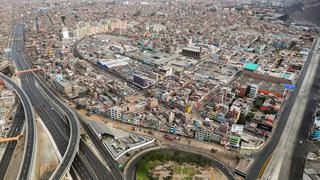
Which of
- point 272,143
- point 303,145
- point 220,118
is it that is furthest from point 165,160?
point 303,145

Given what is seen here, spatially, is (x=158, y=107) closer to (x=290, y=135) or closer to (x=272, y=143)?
(x=272, y=143)

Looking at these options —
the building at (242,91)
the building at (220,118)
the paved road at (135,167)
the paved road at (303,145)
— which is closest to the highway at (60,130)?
the paved road at (135,167)

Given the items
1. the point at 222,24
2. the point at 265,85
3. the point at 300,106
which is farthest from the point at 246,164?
the point at 222,24

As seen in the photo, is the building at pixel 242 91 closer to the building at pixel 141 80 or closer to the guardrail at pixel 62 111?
the building at pixel 141 80

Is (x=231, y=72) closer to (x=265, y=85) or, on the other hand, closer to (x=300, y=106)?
(x=265, y=85)

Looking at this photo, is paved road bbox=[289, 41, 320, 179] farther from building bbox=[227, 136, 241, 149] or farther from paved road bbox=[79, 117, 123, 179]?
paved road bbox=[79, 117, 123, 179]

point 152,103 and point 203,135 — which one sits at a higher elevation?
point 152,103

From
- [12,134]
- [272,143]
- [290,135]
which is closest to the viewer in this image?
[272,143]
